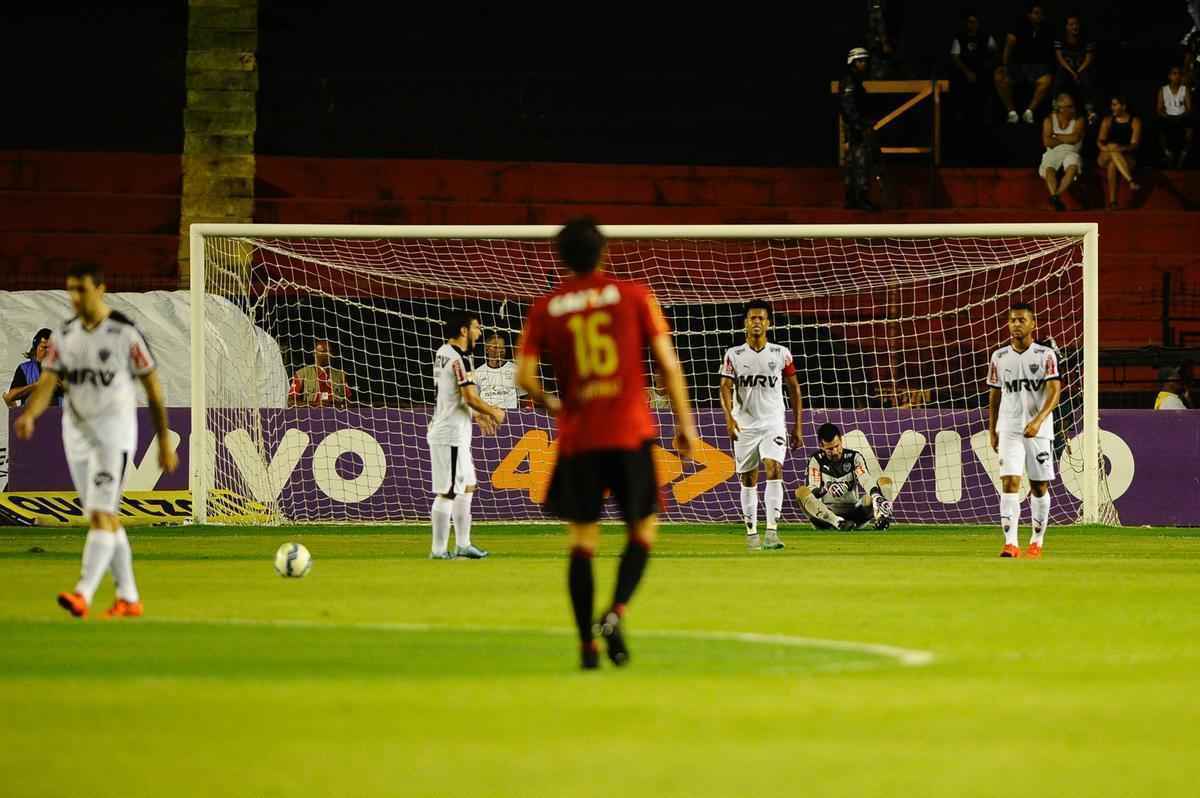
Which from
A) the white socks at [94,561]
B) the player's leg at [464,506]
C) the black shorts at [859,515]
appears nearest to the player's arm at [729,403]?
the player's leg at [464,506]

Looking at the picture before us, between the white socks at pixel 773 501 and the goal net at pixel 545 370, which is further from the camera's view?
the goal net at pixel 545 370

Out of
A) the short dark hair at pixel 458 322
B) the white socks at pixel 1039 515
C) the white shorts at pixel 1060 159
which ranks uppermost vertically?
the white shorts at pixel 1060 159

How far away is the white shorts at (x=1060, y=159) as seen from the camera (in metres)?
26.4

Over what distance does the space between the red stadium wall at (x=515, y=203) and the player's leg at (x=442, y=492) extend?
34.4ft

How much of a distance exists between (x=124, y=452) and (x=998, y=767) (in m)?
5.80

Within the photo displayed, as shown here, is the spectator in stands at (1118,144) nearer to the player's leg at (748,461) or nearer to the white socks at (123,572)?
the player's leg at (748,461)

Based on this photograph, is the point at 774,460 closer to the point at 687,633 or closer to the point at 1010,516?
the point at 1010,516

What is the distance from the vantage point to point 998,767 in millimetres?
5336

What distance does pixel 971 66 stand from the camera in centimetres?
2770

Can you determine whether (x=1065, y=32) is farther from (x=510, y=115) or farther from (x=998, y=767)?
(x=998, y=767)

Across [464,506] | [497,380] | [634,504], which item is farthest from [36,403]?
[497,380]

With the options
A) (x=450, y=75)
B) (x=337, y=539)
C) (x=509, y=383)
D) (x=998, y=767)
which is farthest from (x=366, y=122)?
(x=998, y=767)

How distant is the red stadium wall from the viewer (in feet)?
82.1

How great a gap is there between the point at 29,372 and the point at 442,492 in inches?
268
